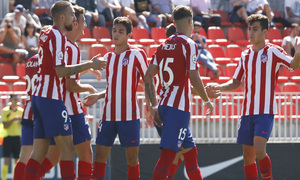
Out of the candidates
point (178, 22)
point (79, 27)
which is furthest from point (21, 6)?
point (178, 22)

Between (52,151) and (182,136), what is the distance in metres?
1.49

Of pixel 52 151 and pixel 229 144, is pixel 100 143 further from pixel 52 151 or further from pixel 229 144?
pixel 229 144

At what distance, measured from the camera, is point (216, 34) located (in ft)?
50.7

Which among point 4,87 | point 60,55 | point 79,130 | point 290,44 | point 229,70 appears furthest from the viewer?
point 290,44

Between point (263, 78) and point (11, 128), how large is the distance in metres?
4.55

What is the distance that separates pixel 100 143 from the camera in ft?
21.6

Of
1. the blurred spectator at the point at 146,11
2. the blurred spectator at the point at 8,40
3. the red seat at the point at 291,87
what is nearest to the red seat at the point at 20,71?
the blurred spectator at the point at 8,40

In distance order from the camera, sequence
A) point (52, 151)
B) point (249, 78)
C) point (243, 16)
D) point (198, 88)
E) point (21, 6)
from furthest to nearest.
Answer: point (243, 16)
point (21, 6)
point (249, 78)
point (52, 151)
point (198, 88)

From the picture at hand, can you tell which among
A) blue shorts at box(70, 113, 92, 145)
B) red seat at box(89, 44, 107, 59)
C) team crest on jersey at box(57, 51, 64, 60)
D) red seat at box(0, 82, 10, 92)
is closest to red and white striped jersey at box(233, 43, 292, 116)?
blue shorts at box(70, 113, 92, 145)

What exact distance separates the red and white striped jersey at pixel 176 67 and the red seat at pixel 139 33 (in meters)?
8.51

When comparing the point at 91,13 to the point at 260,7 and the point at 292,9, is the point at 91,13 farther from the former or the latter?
the point at 292,9

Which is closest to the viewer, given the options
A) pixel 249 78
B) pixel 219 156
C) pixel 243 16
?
pixel 249 78

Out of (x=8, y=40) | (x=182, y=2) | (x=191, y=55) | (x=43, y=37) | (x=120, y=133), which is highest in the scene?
(x=182, y=2)

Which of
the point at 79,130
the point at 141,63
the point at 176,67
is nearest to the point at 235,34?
the point at 141,63
